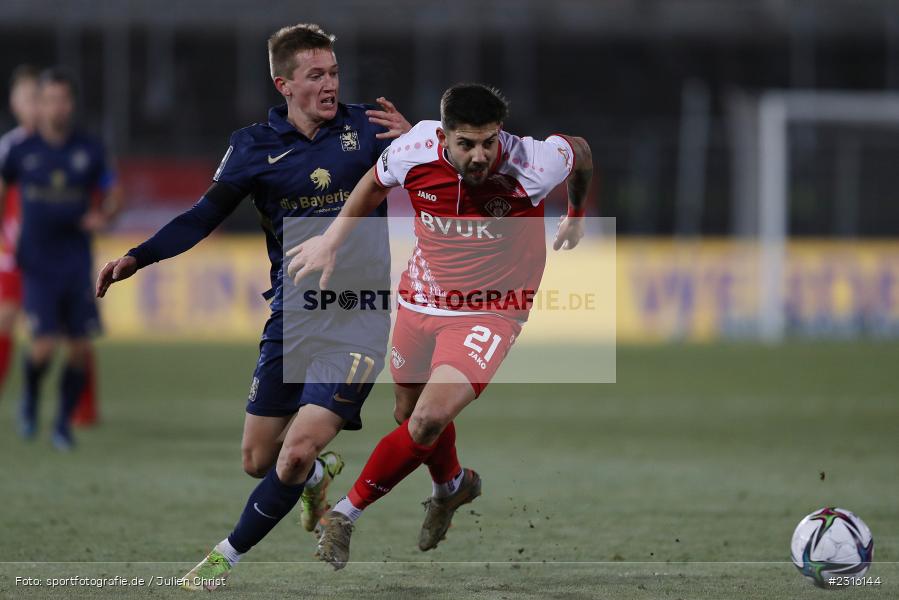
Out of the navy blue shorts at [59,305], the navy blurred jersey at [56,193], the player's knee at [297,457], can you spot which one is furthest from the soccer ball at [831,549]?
the navy blurred jersey at [56,193]

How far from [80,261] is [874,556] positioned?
6.48 metres

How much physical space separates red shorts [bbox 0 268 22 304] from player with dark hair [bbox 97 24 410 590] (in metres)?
5.62

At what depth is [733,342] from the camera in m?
19.3

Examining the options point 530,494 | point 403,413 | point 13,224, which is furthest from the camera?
point 13,224

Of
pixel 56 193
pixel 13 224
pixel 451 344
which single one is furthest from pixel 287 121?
pixel 13 224

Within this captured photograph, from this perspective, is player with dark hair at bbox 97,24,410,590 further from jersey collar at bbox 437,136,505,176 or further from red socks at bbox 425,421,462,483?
red socks at bbox 425,421,462,483

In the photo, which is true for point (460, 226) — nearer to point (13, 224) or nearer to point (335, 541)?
point (335, 541)

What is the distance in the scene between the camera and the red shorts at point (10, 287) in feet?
35.5

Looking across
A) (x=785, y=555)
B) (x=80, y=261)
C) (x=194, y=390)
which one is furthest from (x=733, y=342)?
(x=785, y=555)

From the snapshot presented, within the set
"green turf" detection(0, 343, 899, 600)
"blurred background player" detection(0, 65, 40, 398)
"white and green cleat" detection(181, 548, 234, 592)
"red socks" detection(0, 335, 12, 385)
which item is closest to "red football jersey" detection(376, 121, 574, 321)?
"green turf" detection(0, 343, 899, 600)

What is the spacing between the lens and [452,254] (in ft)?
18.7

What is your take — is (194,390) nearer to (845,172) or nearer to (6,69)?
(845,172)

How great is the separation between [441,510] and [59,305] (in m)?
5.13

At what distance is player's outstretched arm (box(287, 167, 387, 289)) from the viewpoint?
17.4 ft
